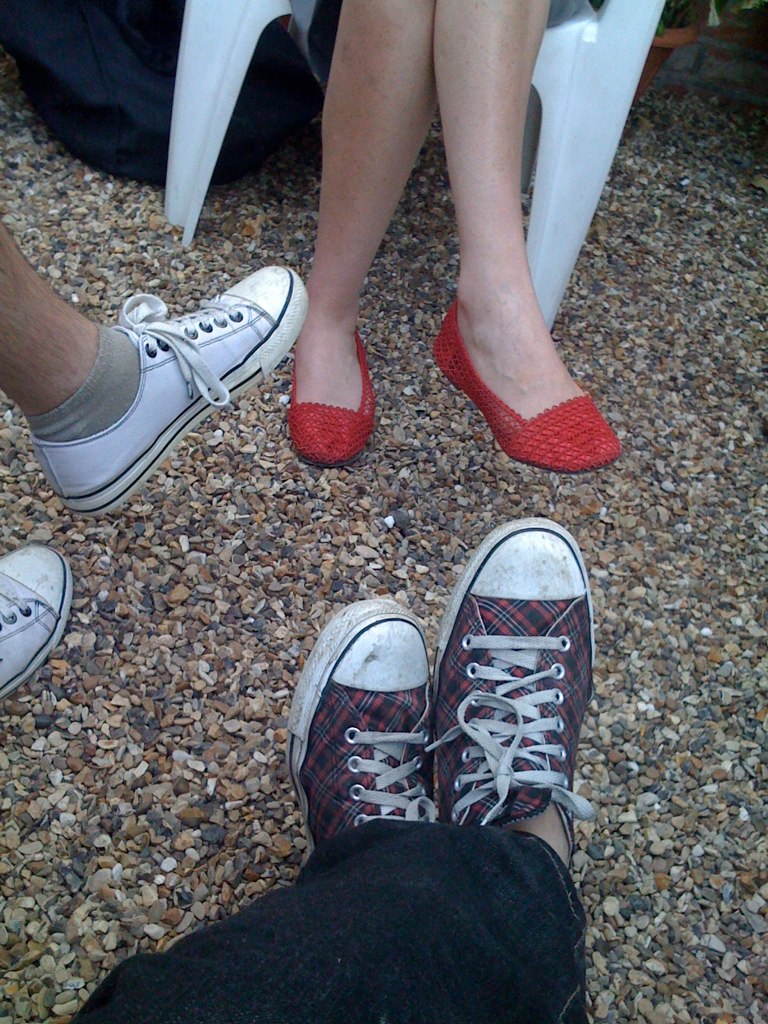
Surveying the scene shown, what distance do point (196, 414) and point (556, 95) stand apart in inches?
33.1

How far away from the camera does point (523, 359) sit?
1.10 m

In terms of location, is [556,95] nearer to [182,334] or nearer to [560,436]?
[560,436]

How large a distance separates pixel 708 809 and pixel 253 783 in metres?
0.67

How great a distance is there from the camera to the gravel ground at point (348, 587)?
100cm

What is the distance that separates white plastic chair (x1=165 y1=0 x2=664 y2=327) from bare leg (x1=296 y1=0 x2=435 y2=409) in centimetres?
31

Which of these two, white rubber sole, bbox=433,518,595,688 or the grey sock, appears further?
white rubber sole, bbox=433,518,595,688

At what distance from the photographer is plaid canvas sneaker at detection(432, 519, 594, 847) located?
96 centimetres

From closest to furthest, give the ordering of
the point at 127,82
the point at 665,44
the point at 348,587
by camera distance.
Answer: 1. the point at 348,587
2. the point at 127,82
3. the point at 665,44


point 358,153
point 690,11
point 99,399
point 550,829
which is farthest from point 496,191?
point 690,11

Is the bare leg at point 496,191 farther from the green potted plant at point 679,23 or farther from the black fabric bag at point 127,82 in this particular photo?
the green potted plant at point 679,23

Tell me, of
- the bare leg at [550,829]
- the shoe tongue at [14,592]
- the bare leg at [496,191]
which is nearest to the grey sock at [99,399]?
the shoe tongue at [14,592]

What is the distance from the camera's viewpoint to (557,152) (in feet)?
4.44

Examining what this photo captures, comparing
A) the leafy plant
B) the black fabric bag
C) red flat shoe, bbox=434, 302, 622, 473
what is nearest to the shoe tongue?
red flat shoe, bbox=434, 302, 622, 473

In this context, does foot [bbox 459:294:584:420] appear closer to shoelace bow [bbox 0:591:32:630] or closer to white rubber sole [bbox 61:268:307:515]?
white rubber sole [bbox 61:268:307:515]
